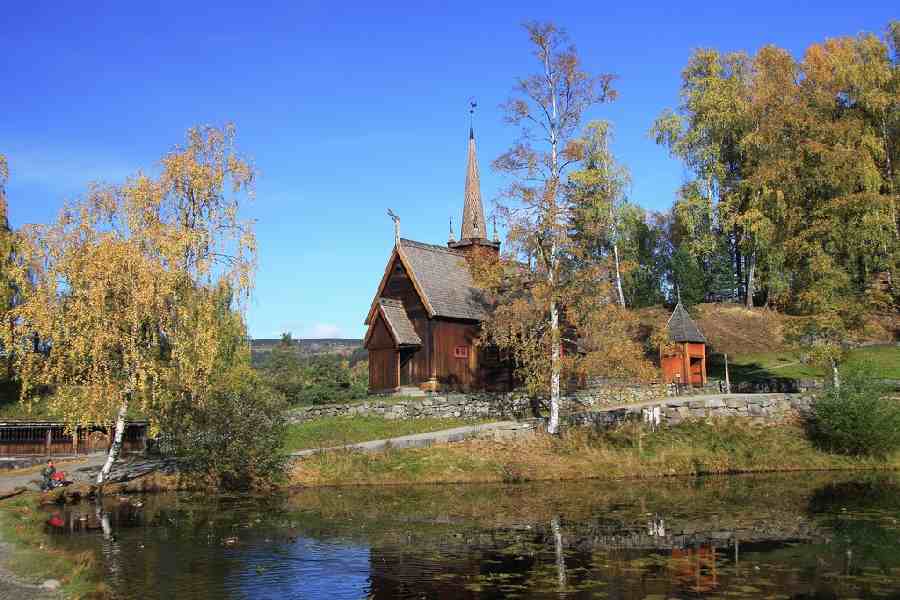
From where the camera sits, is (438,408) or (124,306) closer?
(124,306)

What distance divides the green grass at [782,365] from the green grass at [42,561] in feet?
118

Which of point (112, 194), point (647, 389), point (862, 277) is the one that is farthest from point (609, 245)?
point (112, 194)

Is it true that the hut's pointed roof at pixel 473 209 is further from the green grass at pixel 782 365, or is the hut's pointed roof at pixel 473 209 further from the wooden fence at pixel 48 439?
the wooden fence at pixel 48 439

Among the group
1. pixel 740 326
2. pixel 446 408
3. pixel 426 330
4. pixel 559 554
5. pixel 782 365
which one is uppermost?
pixel 740 326

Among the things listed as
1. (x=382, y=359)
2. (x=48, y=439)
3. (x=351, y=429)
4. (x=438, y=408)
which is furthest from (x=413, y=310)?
(x=48, y=439)

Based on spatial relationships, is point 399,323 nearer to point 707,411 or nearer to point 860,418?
point 707,411

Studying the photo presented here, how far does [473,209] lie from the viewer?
161ft

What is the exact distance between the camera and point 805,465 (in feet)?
96.1

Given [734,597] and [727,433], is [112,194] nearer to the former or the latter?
[734,597]

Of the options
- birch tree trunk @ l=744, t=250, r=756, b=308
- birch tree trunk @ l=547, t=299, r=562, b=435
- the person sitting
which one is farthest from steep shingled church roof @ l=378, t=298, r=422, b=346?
birch tree trunk @ l=744, t=250, r=756, b=308

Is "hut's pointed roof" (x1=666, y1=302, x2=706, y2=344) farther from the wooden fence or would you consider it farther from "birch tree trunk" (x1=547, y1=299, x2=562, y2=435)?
the wooden fence

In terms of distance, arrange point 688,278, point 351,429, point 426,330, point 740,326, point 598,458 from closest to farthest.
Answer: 1. point 598,458
2. point 351,429
3. point 426,330
4. point 740,326
5. point 688,278

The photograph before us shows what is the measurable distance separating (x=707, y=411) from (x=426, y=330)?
14055 millimetres

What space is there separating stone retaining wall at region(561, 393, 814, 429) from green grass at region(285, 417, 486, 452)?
597cm
